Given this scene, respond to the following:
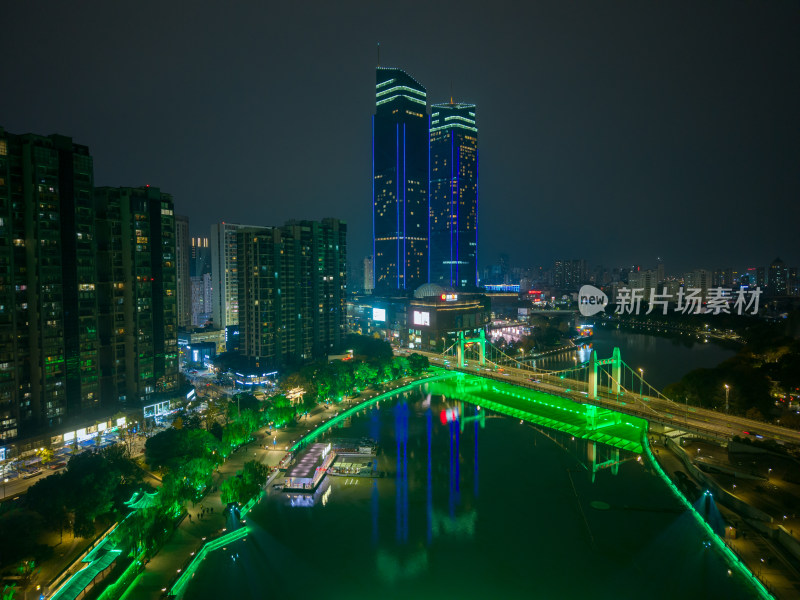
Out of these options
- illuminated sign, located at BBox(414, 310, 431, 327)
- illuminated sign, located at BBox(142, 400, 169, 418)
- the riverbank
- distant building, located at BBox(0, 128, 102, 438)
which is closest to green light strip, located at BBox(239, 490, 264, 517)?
the riverbank

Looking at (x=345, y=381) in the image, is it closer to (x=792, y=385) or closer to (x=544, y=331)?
(x=792, y=385)

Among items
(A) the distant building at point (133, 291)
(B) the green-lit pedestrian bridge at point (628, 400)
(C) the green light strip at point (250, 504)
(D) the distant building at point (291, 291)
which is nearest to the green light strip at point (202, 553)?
(C) the green light strip at point (250, 504)

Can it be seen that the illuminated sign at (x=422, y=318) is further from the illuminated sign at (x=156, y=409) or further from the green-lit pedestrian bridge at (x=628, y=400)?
the illuminated sign at (x=156, y=409)

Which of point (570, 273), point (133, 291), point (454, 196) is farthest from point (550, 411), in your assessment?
point (570, 273)

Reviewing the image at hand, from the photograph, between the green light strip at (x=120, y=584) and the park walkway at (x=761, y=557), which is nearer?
the green light strip at (x=120, y=584)

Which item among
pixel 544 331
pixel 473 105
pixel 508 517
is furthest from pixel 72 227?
pixel 473 105

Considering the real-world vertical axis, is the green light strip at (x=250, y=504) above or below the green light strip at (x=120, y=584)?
below
